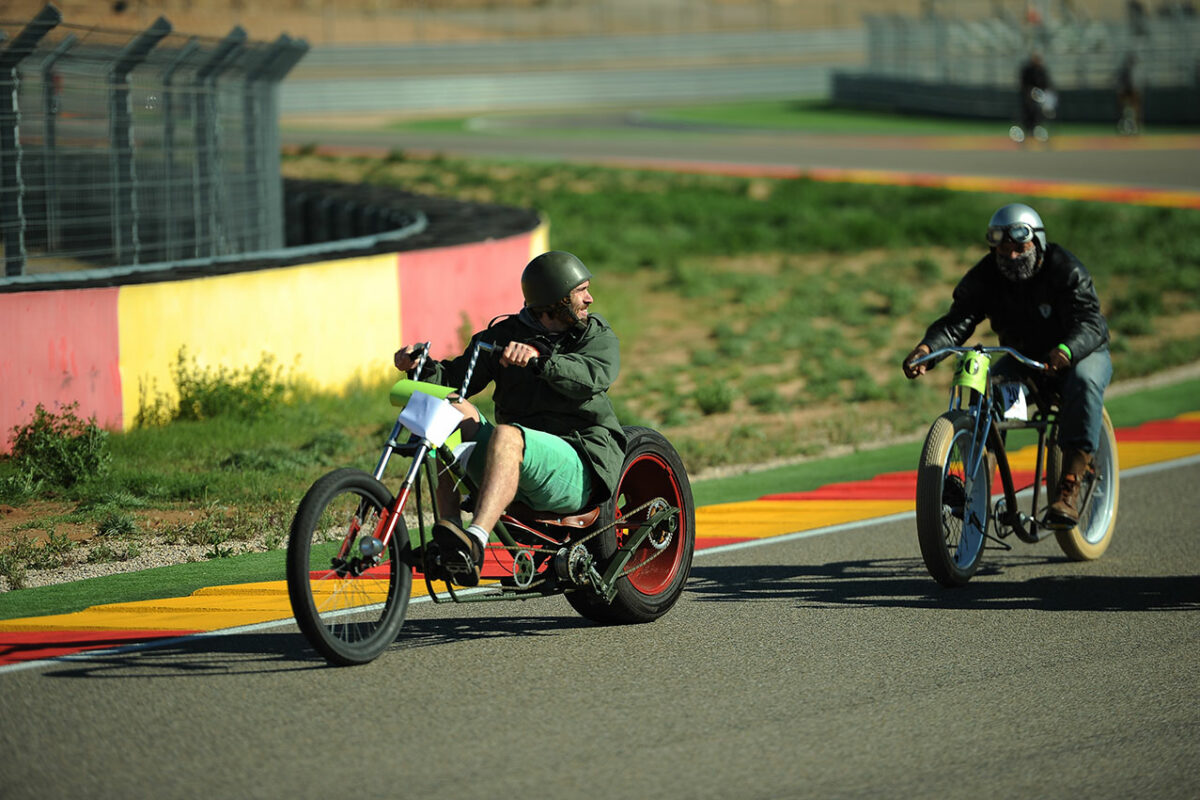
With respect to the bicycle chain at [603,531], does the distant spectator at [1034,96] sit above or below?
above

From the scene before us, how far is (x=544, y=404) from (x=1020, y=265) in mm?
2874

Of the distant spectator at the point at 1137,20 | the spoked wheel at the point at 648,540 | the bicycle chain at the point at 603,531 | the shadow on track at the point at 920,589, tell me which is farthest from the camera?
the distant spectator at the point at 1137,20

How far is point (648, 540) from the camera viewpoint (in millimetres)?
7176

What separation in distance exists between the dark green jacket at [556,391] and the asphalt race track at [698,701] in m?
0.84

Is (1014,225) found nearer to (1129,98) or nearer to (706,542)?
(706,542)

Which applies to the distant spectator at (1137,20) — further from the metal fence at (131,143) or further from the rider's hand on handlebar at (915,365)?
the rider's hand on handlebar at (915,365)

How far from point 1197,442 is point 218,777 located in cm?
905

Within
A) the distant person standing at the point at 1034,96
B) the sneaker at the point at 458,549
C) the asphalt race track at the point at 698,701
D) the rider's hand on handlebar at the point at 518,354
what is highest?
the distant person standing at the point at 1034,96

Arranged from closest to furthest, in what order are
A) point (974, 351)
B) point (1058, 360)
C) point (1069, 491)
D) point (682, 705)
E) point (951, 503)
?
point (682, 705) → point (951, 503) → point (974, 351) → point (1058, 360) → point (1069, 491)

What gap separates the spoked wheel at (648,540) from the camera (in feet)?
22.8

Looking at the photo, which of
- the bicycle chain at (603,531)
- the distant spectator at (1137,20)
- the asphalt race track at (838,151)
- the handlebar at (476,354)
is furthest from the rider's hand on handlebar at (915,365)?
the distant spectator at (1137,20)

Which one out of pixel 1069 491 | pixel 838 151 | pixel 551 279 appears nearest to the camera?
pixel 551 279

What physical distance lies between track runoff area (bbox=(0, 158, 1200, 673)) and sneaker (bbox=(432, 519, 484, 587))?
1286 mm

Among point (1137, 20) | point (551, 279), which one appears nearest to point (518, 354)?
point (551, 279)
